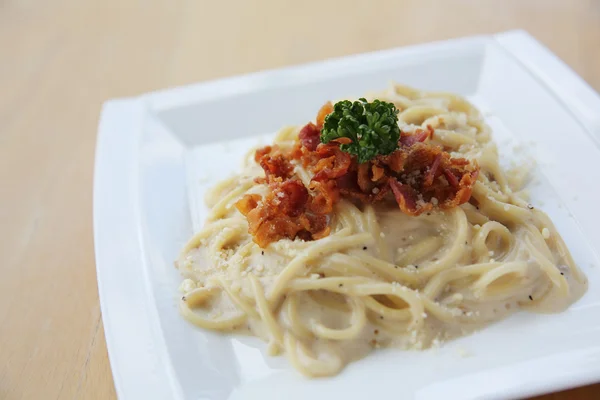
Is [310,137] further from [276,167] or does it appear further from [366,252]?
[366,252]

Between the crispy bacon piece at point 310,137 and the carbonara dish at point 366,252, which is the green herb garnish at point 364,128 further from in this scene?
the crispy bacon piece at point 310,137

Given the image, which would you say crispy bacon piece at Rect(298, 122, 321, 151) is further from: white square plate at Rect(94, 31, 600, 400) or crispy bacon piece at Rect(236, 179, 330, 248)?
white square plate at Rect(94, 31, 600, 400)

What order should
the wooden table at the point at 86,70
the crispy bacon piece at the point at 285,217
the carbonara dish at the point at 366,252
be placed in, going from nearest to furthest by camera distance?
the carbonara dish at the point at 366,252, the crispy bacon piece at the point at 285,217, the wooden table at the point at 86,70

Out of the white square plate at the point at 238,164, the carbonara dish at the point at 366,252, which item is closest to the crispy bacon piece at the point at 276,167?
the carbonara dish at the point at 366,252

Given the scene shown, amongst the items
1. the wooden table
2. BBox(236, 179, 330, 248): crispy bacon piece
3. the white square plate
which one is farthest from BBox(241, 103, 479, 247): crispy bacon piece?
the wooden table

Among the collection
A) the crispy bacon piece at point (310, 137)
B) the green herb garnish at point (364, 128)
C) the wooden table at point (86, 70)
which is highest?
the green herb garnish at point (364, 128)

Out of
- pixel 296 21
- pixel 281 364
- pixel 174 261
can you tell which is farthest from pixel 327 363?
pixel 296 21

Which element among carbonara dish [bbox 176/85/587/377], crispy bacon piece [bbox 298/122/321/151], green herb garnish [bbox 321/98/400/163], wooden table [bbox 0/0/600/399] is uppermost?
green herb garnish [bbox 321/98/400/163]
